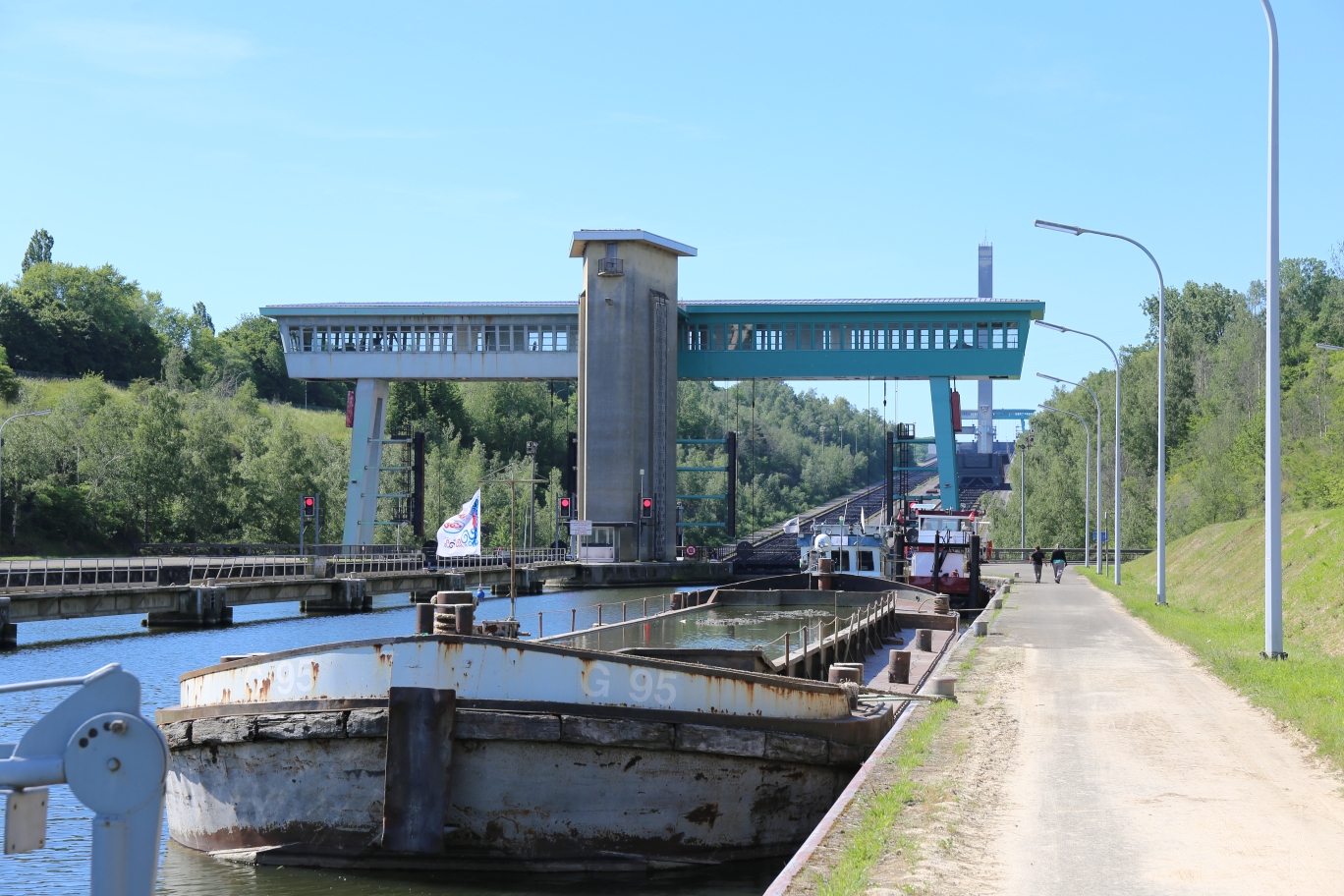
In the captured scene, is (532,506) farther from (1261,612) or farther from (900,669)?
(900,669)

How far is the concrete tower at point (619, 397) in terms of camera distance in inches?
2847

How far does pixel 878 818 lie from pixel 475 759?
4.13 m

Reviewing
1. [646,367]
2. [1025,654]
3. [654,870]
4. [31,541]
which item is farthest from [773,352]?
[654,870]

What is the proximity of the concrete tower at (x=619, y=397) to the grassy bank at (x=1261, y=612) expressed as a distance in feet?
91.5

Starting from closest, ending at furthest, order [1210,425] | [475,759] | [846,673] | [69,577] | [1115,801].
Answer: [1115,801] < [475,759] < [846,673] < [69,577] < [1210,425]

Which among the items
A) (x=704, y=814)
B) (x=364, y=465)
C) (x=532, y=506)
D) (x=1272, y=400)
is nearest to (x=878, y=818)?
(x=704, y=814)

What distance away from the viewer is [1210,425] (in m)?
79.3

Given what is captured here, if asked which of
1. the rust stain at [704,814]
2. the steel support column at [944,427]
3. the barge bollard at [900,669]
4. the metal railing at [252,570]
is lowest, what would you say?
the rust stain at [704,814]

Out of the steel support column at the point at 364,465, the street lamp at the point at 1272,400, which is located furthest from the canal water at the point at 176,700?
the steel support column at the point at 364,465

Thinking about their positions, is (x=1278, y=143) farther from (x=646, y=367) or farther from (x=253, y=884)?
(x=646, y=367)

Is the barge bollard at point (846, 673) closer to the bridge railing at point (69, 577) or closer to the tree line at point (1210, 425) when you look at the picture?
the bridge railing at point (69, 577)

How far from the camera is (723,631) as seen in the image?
25266 mm

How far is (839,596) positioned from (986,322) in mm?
39689

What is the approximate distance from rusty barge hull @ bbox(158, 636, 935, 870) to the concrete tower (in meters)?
59.4
